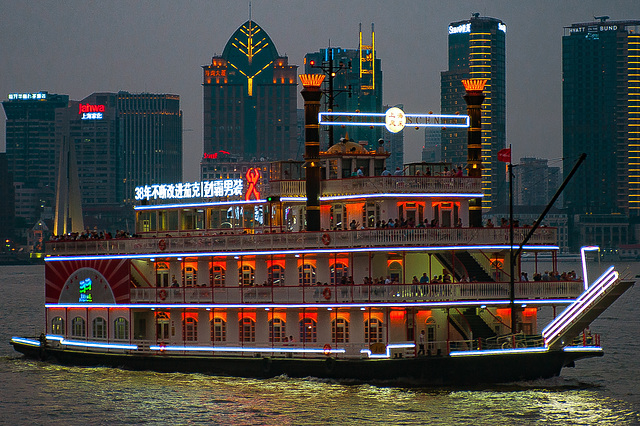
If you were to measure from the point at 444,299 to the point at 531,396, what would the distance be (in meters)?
5.25

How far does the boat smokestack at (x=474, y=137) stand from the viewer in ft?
152

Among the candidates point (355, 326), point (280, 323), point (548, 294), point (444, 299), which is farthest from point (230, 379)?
point (548, 294)

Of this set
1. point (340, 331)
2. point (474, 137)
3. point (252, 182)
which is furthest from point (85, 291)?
point (474, 137)

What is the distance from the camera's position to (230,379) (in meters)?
45.5

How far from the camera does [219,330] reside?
45.1m

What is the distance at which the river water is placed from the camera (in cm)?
3862

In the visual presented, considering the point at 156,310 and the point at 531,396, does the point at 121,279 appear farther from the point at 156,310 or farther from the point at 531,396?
the point at 531,396

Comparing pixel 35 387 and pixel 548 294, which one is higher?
pixel 548 294

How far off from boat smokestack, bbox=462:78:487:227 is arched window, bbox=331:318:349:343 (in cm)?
803

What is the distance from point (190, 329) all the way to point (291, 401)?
7.03 meters

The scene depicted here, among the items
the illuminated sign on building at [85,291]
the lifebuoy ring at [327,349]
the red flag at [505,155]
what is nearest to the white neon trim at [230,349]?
the lifebuoy ring at [327,349]

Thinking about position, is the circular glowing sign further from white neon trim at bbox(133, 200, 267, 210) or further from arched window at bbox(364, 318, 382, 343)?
arched window at bbox(364, 318, 382, 343)

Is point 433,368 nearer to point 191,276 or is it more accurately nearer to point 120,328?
point 191,276

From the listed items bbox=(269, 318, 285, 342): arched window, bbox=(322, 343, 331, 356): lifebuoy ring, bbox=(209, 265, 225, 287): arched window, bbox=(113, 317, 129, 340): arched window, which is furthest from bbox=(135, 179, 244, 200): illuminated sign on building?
bbox=(322, 343, 331, 356): lifebuoy ring
